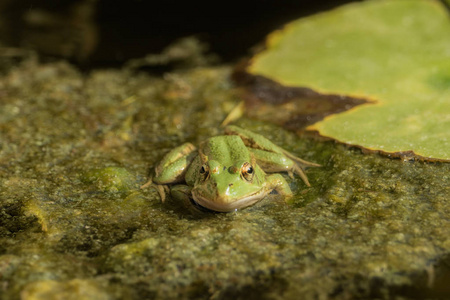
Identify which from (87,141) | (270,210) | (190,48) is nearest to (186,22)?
(190,48)

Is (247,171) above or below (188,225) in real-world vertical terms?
above

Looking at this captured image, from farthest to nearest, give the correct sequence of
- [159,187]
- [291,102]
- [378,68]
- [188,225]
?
[378,68] < [291,102] < [159,187] < [188,225]

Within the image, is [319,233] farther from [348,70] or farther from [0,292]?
[348,70]

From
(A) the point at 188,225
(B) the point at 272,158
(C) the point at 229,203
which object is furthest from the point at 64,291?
(B) the point at 272,158

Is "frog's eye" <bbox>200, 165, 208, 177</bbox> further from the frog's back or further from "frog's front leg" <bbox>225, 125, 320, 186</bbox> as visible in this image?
"frog's front leg" <bbox>225, 125, 320, 186</bbox>

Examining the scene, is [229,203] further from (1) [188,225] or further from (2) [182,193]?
(2) [182,193]

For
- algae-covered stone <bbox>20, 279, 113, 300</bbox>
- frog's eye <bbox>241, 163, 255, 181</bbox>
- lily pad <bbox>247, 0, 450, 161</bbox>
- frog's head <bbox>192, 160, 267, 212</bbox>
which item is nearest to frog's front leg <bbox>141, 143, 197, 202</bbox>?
frog's head <bbox>192, 160, 267, 212</bbox>

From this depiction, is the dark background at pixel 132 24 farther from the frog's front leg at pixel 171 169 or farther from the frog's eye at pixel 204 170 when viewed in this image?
the frog's eye at pixel 204 170

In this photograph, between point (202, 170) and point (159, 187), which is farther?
point (159, 187)
